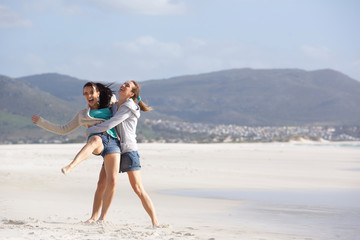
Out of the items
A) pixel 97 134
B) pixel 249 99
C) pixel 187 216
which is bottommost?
pixel 187 216

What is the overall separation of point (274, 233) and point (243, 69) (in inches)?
6341

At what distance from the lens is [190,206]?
9.97 m

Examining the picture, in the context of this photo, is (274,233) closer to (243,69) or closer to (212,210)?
(212,210)

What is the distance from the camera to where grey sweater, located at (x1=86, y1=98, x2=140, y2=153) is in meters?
7.09

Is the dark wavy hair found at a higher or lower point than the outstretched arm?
higher

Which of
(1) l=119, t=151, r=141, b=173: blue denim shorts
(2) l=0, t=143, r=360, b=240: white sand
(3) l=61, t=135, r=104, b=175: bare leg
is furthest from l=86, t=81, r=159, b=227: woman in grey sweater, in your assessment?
(2) l=0, t=143, r=360, b=240: white sand

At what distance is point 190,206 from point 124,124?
10.3ft

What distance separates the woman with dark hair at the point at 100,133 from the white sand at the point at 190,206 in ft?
1.81

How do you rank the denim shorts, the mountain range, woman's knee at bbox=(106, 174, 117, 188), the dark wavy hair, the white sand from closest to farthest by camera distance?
the white sand, the denim shorts, woman's knee at bbox=(106, 174, 117, 188), the dark wavy hair, the mountain range

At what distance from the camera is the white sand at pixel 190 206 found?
7004 millimetres

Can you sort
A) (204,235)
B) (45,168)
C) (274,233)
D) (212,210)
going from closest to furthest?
(204,235) → (274,233) → (212,210) → (45,168)

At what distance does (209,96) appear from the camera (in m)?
139

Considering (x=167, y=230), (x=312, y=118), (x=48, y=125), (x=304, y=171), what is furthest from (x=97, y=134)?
(x=312, y=118)

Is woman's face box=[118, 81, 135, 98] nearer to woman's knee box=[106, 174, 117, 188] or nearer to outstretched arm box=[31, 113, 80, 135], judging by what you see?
outstretched arm box=[31, 113, 80, 135]
